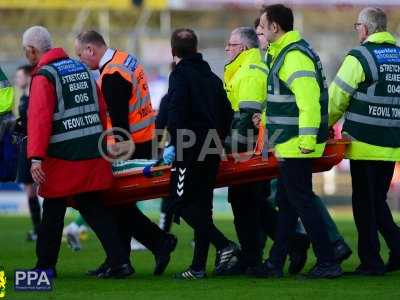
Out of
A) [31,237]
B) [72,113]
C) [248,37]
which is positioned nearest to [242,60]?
[248,37]

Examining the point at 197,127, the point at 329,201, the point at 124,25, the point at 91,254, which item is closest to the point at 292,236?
the point at 197,127

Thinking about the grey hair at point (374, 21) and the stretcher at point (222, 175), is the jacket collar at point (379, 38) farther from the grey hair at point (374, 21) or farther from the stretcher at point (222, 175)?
the stretcher at point (222, 175)

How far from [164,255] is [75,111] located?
1.80 metres

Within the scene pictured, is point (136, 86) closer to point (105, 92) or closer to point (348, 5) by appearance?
point (105, 92)

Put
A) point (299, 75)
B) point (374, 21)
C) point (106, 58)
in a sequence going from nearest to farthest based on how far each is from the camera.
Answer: point (299, 75), point (374, 21), point (106, 58)

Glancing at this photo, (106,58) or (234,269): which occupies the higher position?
(106,58)

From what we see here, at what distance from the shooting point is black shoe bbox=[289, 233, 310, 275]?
12.7m

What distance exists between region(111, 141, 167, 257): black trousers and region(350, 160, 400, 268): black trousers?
1844mm

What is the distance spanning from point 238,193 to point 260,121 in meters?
0.74

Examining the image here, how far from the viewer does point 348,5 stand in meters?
35.4

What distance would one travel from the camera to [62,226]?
11844mm

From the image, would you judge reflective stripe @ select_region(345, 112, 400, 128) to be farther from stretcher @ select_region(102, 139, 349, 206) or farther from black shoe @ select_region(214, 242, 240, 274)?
black shoe @ select_region(214, 242, 240, 274)

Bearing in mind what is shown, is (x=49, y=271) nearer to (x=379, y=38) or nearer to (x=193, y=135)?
(x=193, y=135)

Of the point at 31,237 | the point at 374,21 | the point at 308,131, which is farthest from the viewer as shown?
the point at 31,237
